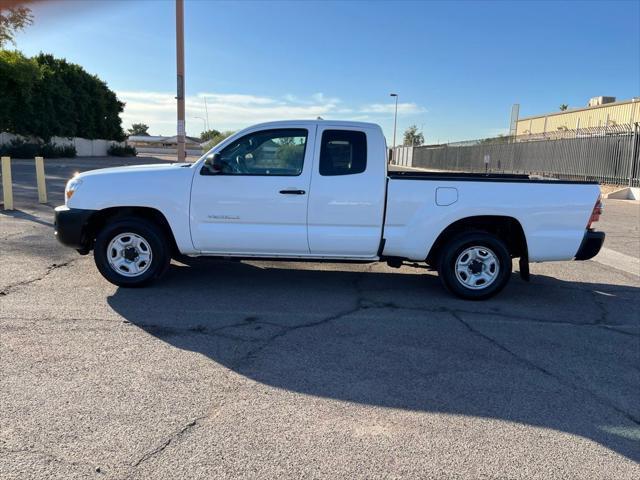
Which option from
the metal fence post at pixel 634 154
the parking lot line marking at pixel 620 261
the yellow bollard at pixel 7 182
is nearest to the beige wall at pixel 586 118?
the metal fence post at pixel 634 154

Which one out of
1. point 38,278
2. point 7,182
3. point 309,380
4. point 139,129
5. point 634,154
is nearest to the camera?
point 309,380

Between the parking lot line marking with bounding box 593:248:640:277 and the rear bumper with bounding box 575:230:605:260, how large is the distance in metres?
2.43

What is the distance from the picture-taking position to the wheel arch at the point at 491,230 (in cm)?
592

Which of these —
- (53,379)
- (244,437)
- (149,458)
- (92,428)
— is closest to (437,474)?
(244,437)

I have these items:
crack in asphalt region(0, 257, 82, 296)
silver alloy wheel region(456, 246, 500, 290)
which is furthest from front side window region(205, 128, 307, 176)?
crack in asphalt region(0, 257, 82, 296)

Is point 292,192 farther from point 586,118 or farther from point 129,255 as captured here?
point 586,118

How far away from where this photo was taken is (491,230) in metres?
6.26

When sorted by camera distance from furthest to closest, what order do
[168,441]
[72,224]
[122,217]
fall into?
1. [122,217]
2. [72,224]
3. [168,441]

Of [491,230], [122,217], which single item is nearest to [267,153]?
[122,217]

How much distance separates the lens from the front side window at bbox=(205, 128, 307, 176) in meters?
5.79

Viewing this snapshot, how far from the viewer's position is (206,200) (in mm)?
5762

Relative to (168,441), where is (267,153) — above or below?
above

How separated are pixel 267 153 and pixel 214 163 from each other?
0.62 meters

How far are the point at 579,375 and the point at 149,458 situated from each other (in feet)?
10.9
